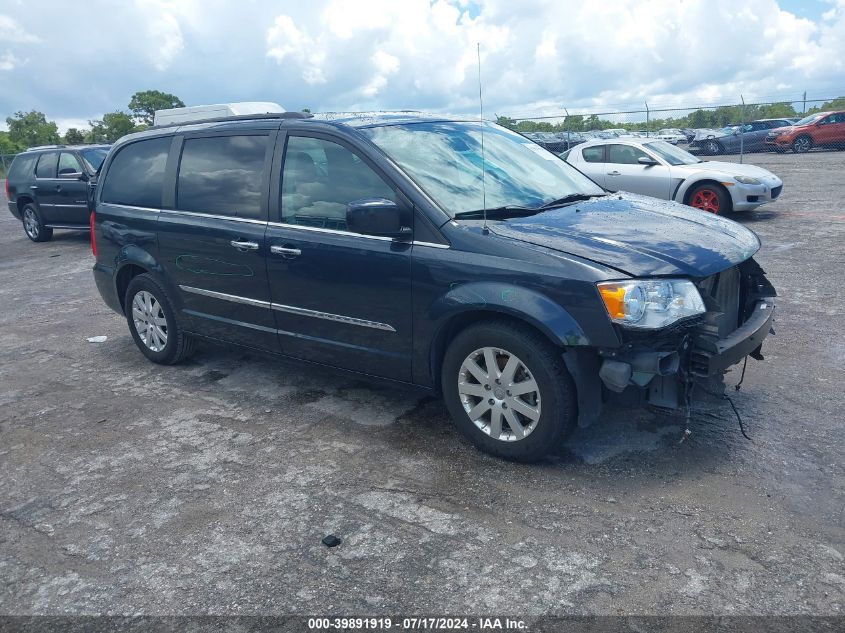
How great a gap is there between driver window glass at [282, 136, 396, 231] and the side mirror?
8.9 inches

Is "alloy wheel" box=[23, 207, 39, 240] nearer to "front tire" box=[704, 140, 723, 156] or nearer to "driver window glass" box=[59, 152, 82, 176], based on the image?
"driver window glass" box=[59, 152, 82, 176]

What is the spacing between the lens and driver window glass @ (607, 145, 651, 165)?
12.4 m

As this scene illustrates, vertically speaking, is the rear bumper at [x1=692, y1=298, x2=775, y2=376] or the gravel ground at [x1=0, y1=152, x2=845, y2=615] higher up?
the rear bumper at [x1=692, y1=298, x2=775, y2=376]

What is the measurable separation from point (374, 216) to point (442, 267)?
45cm

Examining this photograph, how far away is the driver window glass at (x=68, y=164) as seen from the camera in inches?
522

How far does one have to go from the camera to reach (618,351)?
348 cm

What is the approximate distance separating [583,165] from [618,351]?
33.1 ft

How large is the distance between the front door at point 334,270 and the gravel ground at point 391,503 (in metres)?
0.49

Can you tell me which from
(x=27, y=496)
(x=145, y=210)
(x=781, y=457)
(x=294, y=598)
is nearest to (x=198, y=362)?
(x=145, y=210)

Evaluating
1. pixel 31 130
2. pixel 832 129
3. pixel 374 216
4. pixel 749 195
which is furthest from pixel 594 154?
pixel 31 130

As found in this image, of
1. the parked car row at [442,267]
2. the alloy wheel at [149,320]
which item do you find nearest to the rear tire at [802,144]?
the parked car row at [442,267]

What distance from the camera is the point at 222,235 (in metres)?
4.91

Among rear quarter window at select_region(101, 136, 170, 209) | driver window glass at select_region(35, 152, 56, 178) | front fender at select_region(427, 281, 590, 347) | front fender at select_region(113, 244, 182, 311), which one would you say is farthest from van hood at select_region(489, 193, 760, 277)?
driver window glass at select_region(35, 152, 56, 178)

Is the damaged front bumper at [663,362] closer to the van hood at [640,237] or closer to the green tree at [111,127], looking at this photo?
the van hood at [640,237]
